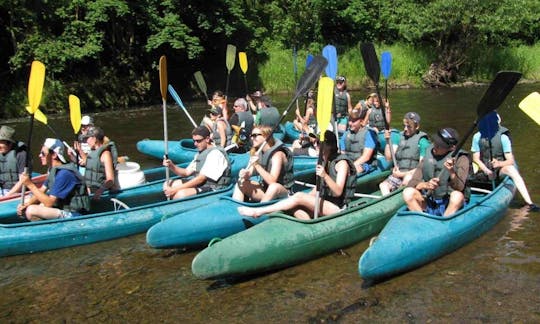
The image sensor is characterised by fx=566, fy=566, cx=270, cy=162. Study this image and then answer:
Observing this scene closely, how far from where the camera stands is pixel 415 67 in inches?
902

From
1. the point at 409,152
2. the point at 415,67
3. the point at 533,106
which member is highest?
the point at 415,67

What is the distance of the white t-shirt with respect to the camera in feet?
19.8

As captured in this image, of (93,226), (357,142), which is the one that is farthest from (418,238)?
(93,226)

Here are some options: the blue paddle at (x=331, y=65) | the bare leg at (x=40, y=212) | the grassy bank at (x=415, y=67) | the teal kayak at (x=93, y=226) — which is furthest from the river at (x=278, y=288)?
the grassy bank at (x=415, y=67)

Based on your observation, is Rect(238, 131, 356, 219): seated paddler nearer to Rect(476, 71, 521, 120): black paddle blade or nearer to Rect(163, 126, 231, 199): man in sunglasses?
Rect(163, 126, 231, 199): man in sunglasses

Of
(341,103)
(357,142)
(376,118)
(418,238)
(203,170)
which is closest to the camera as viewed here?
(418,238)

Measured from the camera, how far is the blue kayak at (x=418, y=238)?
14.4ft

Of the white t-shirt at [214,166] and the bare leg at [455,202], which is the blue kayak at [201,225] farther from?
the bare leg at [455,202]

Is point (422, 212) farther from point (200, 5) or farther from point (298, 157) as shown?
point (200, 5)

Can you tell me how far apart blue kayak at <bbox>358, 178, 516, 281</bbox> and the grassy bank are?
17.6 meters

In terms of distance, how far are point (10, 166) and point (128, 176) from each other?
1302 mm

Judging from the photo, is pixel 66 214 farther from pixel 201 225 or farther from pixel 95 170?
pixel 201 225

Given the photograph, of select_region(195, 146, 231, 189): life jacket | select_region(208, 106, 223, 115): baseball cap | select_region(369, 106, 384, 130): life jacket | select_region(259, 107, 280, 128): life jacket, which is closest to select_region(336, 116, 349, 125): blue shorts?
select_region(369, 106, 384, 130): life jacket

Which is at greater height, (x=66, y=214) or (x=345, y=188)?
(x=345, y=188)
